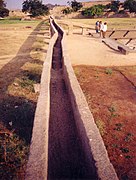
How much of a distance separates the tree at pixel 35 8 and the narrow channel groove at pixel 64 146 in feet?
164

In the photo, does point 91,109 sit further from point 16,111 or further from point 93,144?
point 93,144

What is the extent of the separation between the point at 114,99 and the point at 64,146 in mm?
2923

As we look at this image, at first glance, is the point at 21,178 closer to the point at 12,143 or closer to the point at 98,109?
the point at 12,143

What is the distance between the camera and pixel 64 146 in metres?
4.41

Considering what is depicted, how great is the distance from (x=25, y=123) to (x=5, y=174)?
163cm

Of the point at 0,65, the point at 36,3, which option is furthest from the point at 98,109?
the point at 36,3

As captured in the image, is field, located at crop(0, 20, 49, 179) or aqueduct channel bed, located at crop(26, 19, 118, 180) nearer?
aqueduct channel bed, located at crop(26, 19, 118, 180)

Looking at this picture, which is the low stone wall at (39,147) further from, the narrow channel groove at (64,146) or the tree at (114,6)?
the tree at (114,6)

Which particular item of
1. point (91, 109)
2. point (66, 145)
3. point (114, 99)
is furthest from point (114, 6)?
point (66, 145)

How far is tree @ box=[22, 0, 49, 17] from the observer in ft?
177

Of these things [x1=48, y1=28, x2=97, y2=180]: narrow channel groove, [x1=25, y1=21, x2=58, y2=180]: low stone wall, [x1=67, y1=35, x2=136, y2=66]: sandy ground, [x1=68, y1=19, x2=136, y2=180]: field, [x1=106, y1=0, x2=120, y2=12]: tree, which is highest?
[x1=106, y1=0, x2=120, y2=12]: tree

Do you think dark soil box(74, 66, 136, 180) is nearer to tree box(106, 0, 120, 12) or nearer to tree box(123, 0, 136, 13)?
tree box(123, 0, 136, 13)

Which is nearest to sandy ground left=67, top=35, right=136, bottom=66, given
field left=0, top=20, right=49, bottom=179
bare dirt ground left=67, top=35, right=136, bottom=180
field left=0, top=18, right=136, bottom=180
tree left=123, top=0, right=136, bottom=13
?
bare dirt ground left=67, top=35, right=136, bottom=180

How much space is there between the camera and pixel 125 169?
416cm
